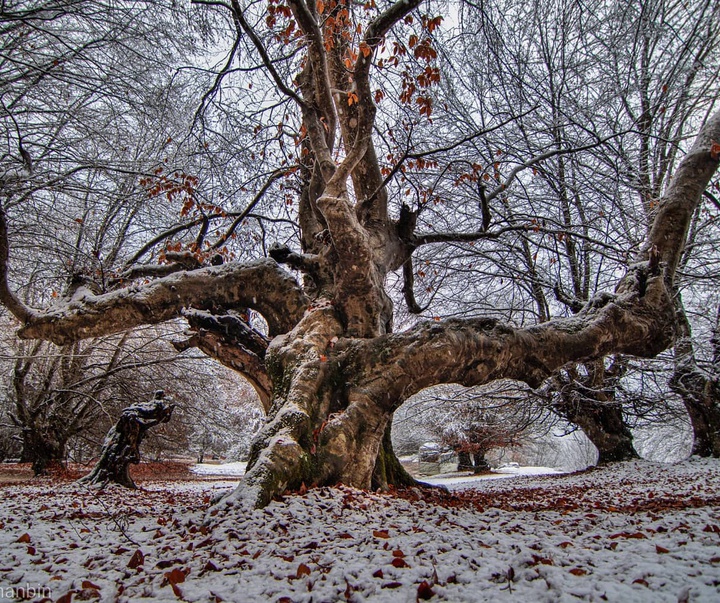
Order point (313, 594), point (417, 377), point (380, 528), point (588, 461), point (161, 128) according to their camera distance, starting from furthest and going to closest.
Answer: point (588, 461) < point (161, 128) < point (417, 377) < point (380, 528) < point (313, 594)

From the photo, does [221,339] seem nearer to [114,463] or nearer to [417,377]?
[417,377]

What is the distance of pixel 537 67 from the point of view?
566 centimetres

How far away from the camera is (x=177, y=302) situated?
4.07m

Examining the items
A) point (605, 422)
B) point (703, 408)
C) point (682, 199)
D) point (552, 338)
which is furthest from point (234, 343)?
point (703, 408)

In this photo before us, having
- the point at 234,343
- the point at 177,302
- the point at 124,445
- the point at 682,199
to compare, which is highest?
the point at 682,199

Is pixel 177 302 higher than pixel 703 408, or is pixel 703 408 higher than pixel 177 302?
pixel 177 302

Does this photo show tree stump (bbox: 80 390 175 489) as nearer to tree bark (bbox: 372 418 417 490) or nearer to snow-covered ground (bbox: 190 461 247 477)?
tree bark (bbox: 372 418 417 490)

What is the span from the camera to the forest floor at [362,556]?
1.38m

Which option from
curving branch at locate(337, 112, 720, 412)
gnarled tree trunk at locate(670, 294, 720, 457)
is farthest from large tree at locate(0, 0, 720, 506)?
gnarled tree trunk at locate(670, 294, 720, 457)

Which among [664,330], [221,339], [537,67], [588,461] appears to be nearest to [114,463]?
[221,339]

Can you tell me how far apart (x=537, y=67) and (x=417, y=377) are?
16.6ft

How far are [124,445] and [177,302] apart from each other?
332 cm

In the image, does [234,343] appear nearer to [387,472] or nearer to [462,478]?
[387,472]

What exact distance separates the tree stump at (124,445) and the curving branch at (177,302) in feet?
8.07
